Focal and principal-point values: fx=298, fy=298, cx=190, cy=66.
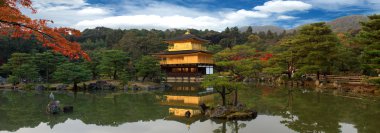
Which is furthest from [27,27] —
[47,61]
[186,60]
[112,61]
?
[186,60]

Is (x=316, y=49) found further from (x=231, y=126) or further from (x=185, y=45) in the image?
(x=231, y=126)

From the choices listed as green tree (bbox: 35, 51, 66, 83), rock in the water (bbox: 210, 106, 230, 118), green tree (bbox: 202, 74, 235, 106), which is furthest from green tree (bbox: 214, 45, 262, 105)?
green tree (bbox: 35, 51, 66, 83)

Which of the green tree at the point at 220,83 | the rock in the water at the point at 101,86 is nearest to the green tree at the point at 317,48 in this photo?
the green tree at the point at 220,83

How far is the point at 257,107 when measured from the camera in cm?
1447

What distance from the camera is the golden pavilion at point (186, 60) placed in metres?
38.8

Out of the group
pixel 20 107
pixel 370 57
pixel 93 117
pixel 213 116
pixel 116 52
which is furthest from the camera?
pixel 116 52

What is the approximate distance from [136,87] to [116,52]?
480 centimetres

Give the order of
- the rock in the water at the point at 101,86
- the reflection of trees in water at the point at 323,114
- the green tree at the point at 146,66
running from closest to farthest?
1. the reflection of trees in water at the point at 323,114
2. the rock in the water at the point at 101,86
3. the green tree at the point at 146,66

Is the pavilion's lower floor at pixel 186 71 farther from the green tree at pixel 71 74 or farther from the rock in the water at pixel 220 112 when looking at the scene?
the rock in the water at pixel 220 112

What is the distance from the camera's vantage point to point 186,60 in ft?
130

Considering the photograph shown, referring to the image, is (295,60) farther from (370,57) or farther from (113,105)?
(113,105)

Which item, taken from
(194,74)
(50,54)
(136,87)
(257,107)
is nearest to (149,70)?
(136,87)

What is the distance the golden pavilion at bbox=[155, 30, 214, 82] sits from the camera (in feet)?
127

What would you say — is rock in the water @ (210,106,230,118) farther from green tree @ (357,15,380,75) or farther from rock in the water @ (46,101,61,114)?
Result: green tree @ (357,15,380,75)
